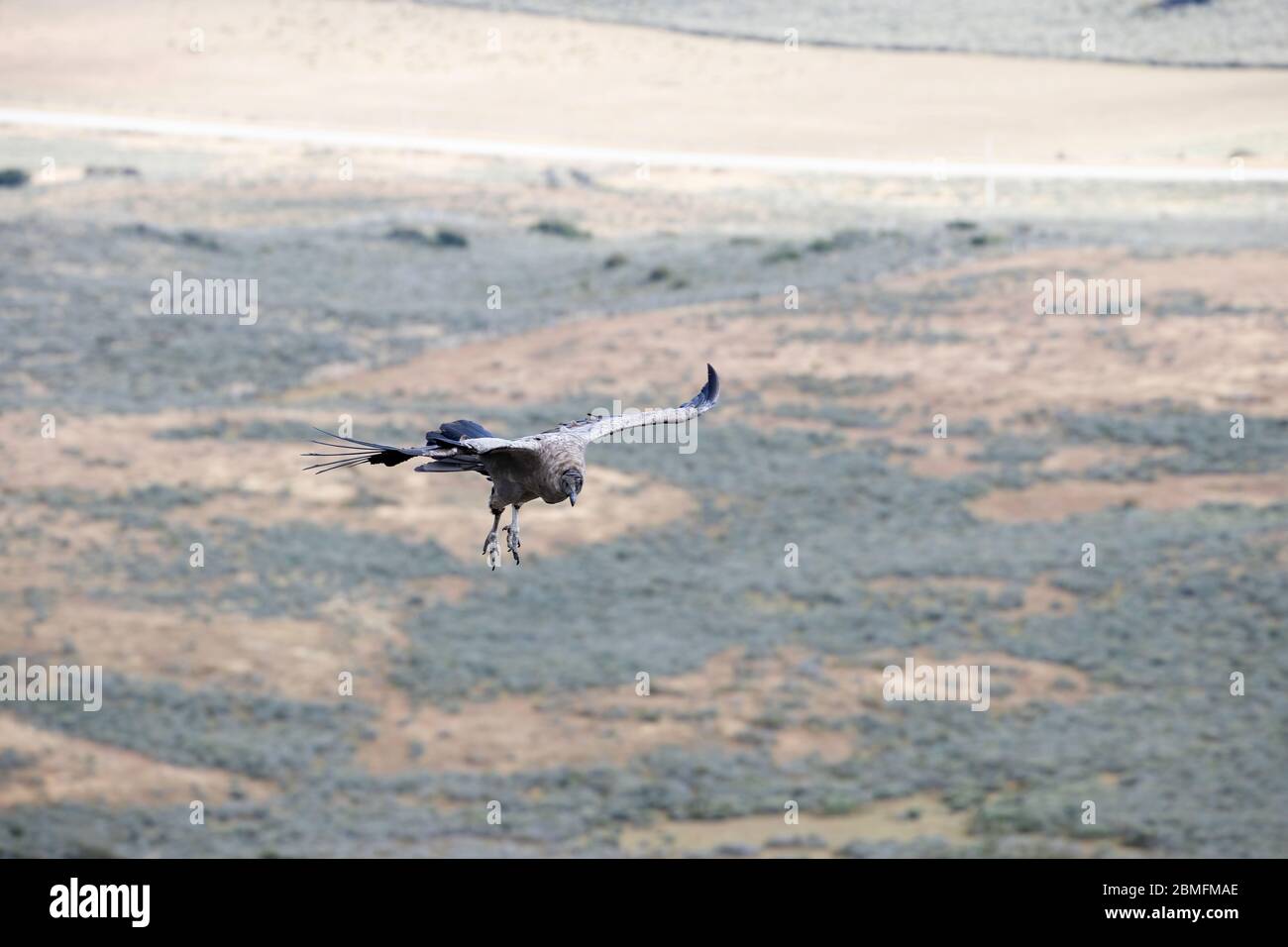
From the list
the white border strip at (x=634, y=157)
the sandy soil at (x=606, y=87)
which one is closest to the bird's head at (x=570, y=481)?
the white border strip at (x=634, y=157)

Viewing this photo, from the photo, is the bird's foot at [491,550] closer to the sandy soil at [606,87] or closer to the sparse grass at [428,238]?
the sparse grass at [428,238]

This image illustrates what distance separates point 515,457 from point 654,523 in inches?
1434

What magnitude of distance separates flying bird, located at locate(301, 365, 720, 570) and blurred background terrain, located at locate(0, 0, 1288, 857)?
21.9 m

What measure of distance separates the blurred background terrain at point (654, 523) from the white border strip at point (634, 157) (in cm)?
375

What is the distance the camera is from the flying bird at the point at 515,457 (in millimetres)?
10867

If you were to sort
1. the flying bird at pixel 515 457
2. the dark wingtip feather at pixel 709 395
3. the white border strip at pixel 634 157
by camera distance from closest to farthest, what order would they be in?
the flying bird at pixel 515 457 → the dark wingtip feather at pixel 709 395 → the white border strip at pixel 634 157

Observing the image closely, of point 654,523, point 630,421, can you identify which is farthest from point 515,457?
point 654,523

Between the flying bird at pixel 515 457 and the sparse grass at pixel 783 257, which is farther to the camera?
the sparse grass at pixel 783 257

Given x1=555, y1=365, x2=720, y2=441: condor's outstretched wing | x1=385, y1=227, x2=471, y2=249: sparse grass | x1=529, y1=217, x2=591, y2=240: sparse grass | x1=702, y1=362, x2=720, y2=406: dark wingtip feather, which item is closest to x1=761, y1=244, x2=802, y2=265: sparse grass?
x1=529, y1=217, x2=591, y2=240: sparse grass

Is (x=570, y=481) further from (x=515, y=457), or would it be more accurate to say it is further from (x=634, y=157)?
(x=634, y=157)

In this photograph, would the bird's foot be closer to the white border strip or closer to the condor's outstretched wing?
the condor's outstretched wing

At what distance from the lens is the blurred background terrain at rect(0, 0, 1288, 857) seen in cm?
3512

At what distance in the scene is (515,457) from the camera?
11.4m

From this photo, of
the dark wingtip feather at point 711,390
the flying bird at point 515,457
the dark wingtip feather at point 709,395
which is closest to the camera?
the flying bird at point 515,457
